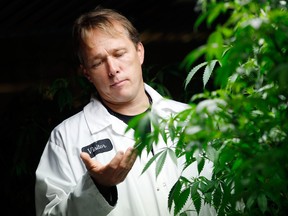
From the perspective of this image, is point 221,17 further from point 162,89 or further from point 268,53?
point 268,53

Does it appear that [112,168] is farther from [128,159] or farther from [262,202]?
[262,202]

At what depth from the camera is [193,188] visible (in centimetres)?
135

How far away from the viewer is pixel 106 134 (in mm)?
2096

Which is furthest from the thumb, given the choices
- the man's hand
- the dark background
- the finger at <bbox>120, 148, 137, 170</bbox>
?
the dark background

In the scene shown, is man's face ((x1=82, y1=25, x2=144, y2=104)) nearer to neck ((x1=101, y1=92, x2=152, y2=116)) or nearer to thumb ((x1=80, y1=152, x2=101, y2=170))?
neck ((x1=101, y1=92, x2=152, y2=116))

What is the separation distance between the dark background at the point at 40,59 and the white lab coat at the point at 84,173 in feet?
2.38

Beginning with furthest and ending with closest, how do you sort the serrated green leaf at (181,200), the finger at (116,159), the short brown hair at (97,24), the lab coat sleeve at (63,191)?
the short brown hair at (97,24), the lab coat sleeve at (63,191), the finger at (116,159), the serrated green leaf at (181,200)

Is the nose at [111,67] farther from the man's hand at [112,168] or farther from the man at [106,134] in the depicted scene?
the man's hand at [112,168]

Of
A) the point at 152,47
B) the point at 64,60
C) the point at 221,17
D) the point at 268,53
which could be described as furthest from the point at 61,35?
the point at 268,53

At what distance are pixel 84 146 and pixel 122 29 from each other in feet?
1.60

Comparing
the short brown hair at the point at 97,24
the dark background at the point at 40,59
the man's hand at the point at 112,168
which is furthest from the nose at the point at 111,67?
the dark background at the point at 40,59

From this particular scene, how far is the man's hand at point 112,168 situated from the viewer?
57.3 inches

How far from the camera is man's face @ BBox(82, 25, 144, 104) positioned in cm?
199

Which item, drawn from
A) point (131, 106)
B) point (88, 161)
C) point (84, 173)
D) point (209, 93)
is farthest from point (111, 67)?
point (209, 93)
